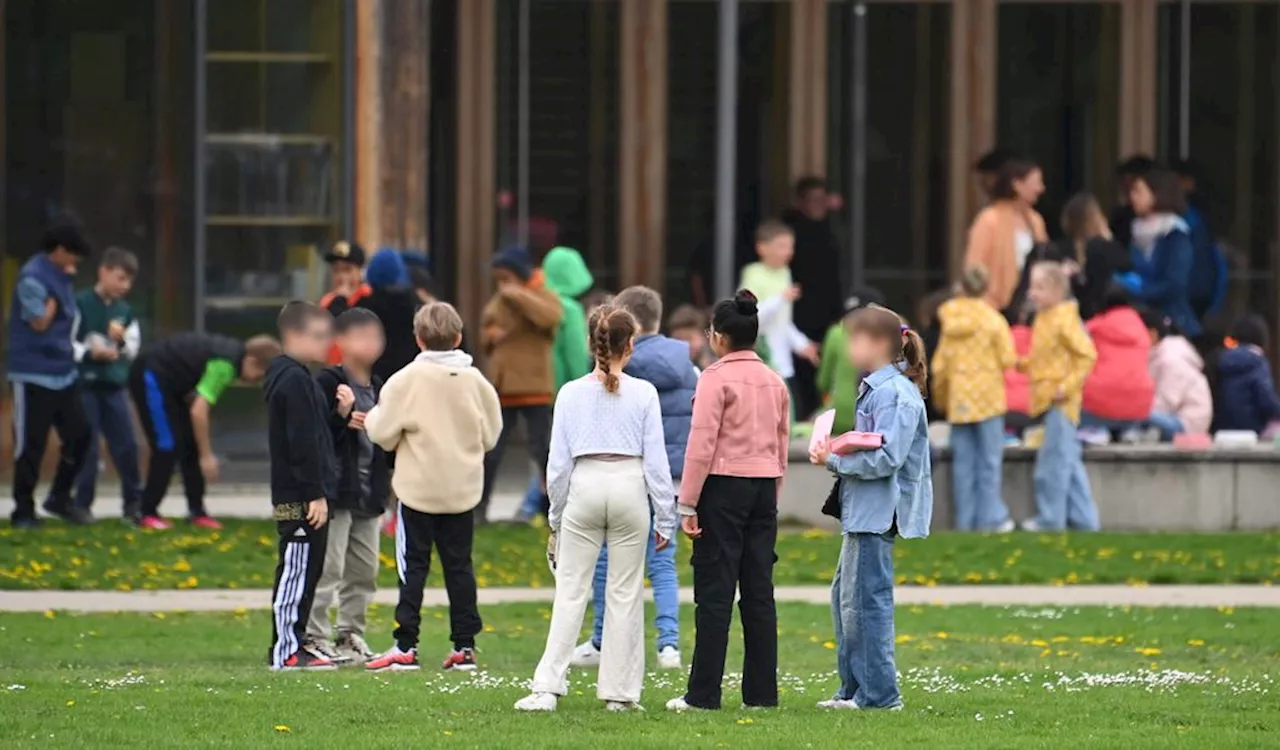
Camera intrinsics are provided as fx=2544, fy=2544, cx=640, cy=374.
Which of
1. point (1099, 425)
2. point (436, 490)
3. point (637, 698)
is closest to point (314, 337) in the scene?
point (436, 490)

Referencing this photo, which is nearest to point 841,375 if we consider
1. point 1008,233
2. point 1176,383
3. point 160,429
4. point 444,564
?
point 1008,233

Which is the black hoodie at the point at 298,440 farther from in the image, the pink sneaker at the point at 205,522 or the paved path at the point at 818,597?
the pink sneaker at the point at 205,522

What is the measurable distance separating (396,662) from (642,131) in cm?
1134

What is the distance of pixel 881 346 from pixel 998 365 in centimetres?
720

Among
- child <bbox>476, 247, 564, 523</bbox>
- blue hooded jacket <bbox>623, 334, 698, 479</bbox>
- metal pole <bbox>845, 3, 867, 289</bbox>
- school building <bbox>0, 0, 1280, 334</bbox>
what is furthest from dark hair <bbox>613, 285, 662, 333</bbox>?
metal pole <bbox>845, 3, 867, 289</bbox>

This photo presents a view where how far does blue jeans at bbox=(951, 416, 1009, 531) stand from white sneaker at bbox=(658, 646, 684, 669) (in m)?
5.76

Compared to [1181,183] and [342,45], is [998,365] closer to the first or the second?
[1181,183]

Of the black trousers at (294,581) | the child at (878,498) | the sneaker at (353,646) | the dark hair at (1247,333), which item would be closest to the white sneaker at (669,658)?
the sneaker at (353,646)

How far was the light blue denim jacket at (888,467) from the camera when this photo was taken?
9.11 m

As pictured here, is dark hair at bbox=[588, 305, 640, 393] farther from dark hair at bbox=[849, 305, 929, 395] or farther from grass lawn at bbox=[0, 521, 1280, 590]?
grass lawn at bbox=[0, 521, 1280, 590]

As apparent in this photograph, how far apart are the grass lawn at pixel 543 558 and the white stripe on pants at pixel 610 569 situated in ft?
16.2

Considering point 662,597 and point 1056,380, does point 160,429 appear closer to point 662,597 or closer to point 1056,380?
point 662,597

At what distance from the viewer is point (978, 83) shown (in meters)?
21.9

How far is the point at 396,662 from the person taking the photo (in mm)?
10688
